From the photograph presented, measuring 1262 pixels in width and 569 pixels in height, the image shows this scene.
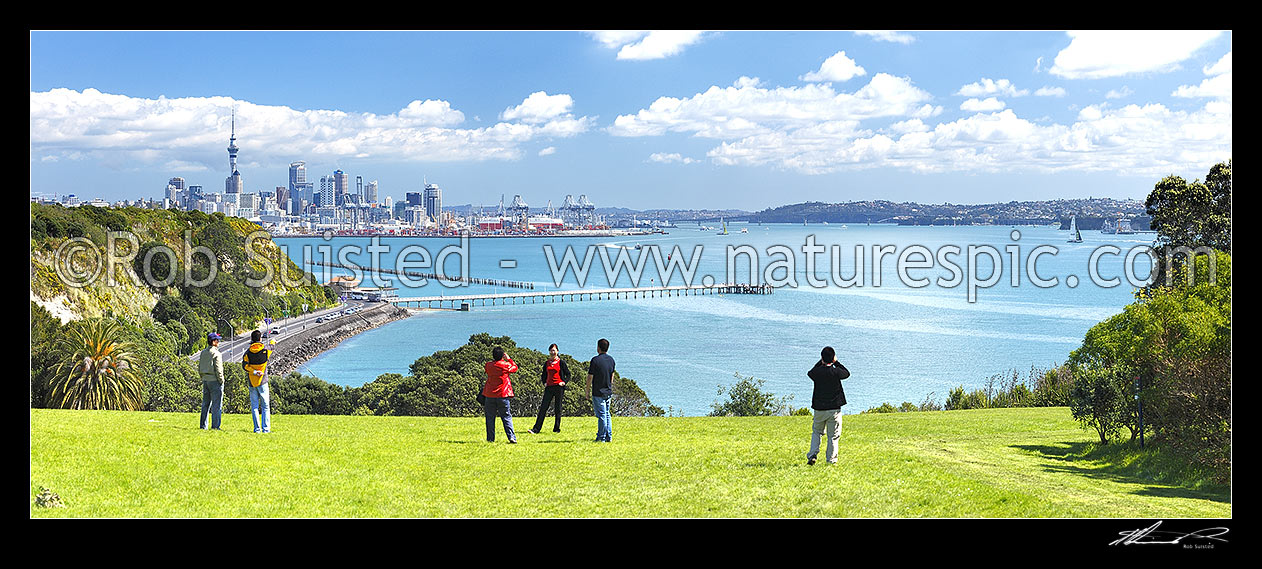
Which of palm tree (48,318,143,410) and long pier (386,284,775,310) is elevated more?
palm tree (48,318,143,410)

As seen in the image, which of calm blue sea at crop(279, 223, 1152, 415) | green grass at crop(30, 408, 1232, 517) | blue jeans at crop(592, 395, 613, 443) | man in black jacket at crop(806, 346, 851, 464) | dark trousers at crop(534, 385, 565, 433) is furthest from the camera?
calm blue sea at crop(279, 223, 1152, 415)

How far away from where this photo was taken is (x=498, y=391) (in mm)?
10484

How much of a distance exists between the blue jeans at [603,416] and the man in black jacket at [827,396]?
7.69 ft

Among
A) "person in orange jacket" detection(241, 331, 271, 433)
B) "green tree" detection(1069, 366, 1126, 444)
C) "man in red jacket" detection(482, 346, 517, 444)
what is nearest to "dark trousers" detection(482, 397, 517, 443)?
"man in red jacket" detection(482, 346, 517, 444)

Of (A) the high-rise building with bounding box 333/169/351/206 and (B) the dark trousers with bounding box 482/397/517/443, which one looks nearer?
(B) the dark trousers with bounding box 482/397/517/443

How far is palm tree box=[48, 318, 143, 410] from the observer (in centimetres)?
1772

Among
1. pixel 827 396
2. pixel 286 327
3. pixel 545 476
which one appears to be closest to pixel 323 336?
pixel 286 327

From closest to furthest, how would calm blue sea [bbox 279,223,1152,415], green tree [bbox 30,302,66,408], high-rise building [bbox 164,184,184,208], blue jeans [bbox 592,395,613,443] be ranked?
blue jeans [bbox 592,395,613,443], green tree [bbox 30,302,66,408], calm blue sea [bbox 279,223,1152,415], high-rise building [bbox 164,184,184,208]

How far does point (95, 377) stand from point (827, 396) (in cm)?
1447

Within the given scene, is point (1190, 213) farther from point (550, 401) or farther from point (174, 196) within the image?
point (174, 196)

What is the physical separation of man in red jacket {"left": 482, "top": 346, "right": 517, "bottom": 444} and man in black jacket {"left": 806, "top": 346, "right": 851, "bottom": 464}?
10.2 ft

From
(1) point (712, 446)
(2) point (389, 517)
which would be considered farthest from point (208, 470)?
(1) point (712, 446)

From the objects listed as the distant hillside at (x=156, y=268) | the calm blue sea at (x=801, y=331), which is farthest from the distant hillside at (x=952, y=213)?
the distant hillside at (x=156, y=268)

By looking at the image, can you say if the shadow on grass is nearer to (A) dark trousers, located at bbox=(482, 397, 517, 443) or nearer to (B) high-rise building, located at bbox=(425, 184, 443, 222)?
(A) dark trousers, located at bbox=(482, 397, 517, 443)
